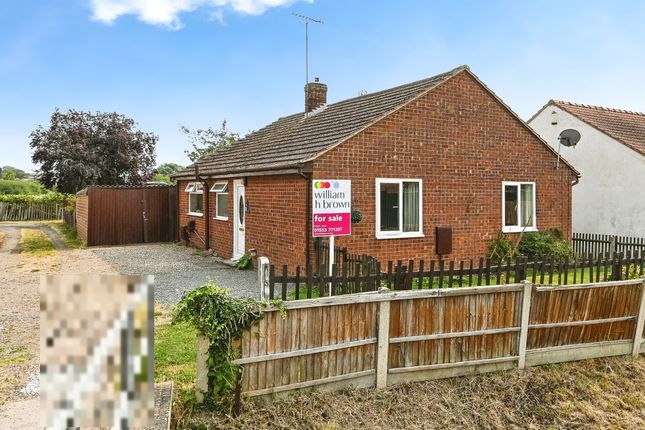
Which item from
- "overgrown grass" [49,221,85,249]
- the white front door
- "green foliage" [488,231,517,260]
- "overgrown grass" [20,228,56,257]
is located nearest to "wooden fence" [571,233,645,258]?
"green foliage" [488,231,517,260]

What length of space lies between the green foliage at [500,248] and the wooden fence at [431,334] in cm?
605

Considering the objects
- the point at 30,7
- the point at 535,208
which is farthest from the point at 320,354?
the point at 535,208

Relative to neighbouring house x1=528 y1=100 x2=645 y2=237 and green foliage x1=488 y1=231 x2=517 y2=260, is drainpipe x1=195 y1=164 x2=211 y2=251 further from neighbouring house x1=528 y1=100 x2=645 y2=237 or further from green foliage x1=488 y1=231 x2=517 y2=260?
neighbouring house x1=528 y1=100 x2=645 y2=237

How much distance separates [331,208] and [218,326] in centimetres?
438

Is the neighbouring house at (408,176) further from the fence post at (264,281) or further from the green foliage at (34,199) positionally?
the green foliage at (34,199)

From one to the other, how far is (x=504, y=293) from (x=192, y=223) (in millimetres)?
14414

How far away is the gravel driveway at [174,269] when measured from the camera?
10875mm

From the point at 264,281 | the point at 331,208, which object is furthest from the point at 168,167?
the point at 264,281

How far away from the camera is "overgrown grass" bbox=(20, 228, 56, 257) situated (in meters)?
18.1

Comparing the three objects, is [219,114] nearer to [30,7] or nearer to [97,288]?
[30,7]

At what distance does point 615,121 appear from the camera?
19359 millimetres

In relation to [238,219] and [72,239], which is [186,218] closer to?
[238,219]

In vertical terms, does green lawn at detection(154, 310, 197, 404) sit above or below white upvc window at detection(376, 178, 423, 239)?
below

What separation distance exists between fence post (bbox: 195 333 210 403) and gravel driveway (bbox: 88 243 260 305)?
4.22 meters
